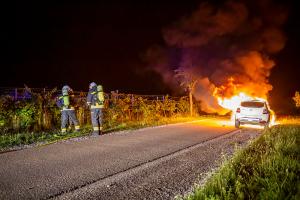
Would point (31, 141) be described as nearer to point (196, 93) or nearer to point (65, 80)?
point (196, 93)

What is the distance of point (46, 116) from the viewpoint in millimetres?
15281

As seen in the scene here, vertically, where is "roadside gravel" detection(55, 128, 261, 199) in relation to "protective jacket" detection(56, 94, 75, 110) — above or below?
below

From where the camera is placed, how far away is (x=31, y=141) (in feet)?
36.8

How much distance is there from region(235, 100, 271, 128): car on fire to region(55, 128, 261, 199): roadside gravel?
25.4ft

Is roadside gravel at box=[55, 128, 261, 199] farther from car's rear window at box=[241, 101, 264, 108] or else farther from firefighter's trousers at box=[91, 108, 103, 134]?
car's rear window at box=[241, 101, 264, 108]

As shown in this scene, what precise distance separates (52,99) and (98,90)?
3.90 meters

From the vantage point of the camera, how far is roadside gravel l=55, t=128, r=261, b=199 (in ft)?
17.2

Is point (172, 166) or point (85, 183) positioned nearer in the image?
point (85, 183)

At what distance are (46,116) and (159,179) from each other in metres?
10.4

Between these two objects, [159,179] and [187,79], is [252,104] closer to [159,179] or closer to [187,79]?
[187,79]

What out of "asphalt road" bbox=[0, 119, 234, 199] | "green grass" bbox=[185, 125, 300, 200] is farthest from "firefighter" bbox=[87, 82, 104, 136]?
"green grass" bbox=[185, 125, 300, 200]

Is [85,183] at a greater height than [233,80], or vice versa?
[233,80]

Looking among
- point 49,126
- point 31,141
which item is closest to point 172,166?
point 31,141

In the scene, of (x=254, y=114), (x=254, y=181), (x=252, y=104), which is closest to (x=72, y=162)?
(x=254, y=181)
